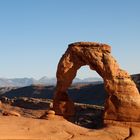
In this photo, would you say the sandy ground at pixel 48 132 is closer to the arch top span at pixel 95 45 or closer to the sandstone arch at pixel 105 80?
the sandstone arch at pixel 105 80

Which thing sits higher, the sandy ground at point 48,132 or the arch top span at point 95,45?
the arch top span at point 95,45

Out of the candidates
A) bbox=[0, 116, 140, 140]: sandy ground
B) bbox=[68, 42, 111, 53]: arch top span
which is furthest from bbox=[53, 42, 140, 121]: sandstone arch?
bbox=[0, 116, 140, 140]: sandy ground

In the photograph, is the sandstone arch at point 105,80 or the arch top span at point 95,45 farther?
the arch top span at point 95,45

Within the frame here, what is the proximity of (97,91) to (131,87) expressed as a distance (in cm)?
6038

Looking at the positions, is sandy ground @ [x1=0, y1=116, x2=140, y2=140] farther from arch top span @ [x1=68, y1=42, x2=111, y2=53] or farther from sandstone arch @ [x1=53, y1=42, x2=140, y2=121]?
arch top span @ [x1=68, y1=42, x2=111, y2=53]

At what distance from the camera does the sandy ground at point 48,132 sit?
16.0 metres

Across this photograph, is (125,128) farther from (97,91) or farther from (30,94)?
(30,94)

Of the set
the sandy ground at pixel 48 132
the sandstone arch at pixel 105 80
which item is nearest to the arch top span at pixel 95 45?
the sandstone arch at pixel 105 80

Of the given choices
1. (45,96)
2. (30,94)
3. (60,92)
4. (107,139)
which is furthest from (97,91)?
(107,139)

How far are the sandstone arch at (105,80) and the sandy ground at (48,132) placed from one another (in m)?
2.39

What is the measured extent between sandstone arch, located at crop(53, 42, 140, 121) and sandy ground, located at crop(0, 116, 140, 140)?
239cm

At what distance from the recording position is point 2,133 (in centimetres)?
1559

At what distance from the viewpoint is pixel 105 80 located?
23.1m

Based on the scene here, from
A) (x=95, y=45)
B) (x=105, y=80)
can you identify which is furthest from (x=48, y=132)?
(x=95, y=45)
